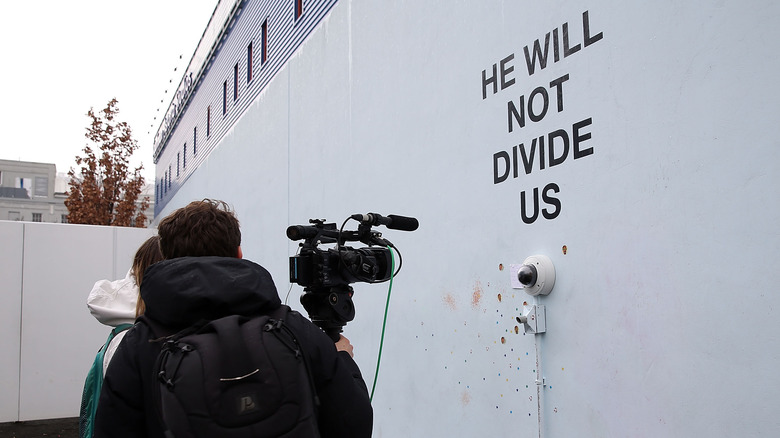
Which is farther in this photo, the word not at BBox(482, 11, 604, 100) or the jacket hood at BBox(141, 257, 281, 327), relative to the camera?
the word not at BBox(482, 11, 604, 100)

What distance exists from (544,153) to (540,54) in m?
0.48

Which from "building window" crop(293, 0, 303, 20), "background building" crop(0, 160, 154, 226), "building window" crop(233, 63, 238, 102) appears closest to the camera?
"building window" crop(293, 0, 303, 20)

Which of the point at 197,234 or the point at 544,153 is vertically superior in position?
the point at 544,153

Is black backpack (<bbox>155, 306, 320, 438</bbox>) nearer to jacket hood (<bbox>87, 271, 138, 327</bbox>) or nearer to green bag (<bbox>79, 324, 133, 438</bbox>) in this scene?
green bag (<bbox>79, 324, 133, 438</bbox>)

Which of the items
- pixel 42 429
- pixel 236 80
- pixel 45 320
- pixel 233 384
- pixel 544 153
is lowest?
pixel 42 429

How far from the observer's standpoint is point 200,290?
59.1 inches

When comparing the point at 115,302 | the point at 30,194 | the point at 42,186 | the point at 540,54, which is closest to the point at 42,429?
the point at 115,302

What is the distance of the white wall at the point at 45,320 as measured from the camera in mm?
7090

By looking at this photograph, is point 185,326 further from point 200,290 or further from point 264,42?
point 264,42

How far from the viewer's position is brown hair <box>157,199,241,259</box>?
1.69 metres

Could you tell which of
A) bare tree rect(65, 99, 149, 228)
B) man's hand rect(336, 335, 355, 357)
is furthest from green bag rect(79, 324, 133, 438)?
bare tree rect(65, 99, 149, 228)

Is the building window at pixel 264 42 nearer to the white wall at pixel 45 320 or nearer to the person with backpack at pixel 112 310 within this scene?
the white wall at pixel 45 320

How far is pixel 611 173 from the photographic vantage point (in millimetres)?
2395

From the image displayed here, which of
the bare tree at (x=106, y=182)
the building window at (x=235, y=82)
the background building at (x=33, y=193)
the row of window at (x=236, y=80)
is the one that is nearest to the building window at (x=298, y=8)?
the row of window at (x=236, y=80)
